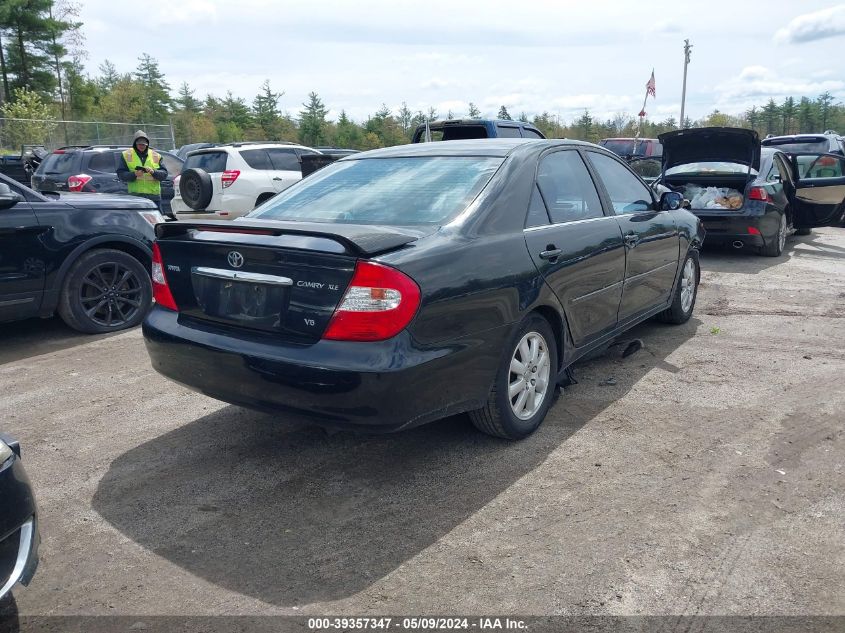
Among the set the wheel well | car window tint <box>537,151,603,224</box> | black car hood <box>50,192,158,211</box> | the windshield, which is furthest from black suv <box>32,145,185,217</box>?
the wheel well

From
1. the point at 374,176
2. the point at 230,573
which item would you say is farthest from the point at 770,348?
the point at 230,573

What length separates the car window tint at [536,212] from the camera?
394 cm

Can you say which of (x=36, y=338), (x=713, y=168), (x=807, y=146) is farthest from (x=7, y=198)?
(x=807, y=146)

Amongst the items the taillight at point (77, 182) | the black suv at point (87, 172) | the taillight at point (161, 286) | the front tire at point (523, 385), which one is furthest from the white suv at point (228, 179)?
the front tire at point (523, 385)

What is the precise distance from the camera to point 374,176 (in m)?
4.24

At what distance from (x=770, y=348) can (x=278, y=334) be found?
4.30 meters

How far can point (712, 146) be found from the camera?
9.91m

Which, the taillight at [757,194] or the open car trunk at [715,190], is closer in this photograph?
the taillight at [757,194]

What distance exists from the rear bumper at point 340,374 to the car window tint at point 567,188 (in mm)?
1063

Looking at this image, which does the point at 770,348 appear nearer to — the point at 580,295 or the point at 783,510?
the point at 580,295

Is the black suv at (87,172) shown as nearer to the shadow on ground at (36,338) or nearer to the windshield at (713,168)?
the shadow on ground at (36,338)

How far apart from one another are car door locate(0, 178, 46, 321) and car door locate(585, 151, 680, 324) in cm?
447

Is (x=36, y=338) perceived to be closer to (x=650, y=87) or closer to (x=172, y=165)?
(x=172, y=165)

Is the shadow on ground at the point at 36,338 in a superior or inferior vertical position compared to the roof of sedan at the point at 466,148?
inferior
